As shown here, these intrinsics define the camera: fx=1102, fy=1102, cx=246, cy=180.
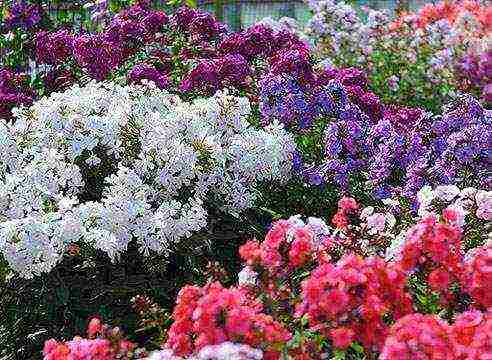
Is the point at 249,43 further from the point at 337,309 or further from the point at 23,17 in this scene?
the point at 337,309

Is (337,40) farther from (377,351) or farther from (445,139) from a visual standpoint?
(377,351)

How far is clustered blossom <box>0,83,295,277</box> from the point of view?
15.4 feet

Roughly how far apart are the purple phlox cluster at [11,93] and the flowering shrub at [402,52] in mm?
4000

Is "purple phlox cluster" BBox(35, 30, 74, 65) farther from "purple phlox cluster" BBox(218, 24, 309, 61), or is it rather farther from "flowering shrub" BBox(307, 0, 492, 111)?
"flowering shrub" BBox(307, 0, 492, 111)

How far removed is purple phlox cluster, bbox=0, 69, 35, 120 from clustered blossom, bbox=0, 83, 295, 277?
70 cm

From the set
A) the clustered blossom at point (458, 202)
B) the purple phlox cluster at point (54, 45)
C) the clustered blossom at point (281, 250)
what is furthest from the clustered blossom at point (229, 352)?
the purple phlox cluster at point (54, 45)

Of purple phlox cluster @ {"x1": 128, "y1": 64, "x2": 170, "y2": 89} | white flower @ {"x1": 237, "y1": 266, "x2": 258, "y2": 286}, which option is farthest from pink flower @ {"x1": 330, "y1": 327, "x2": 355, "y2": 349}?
purple phlox cluster @ {"x1": 128, "y1": 64, "x2": 170, "y2": 89}

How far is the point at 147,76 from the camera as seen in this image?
671 centimetres

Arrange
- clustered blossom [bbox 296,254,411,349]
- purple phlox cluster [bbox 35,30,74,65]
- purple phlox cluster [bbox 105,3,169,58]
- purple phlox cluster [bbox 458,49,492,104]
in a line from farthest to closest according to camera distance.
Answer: purple phlox cluster [bbox 458,49,492,104]
purple phlox cluster [bbox 105,3,169,58]
purple phlox cluster [bbox 35,30,74,65]
clustered blossom [bbox 296,254,411,349]

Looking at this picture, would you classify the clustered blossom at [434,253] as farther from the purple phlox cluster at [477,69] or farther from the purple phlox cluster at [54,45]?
the purple phlox cluster at [477,69]

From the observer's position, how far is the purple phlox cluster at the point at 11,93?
658 cm

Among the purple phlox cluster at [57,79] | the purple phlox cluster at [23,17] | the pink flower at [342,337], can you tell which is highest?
the pink flower at [342,337]

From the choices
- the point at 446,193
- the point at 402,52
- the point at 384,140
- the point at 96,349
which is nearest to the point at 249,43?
the point at 384,140

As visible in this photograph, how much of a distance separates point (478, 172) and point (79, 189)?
2028 mm
